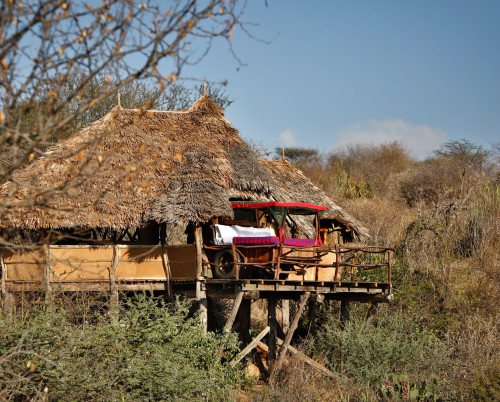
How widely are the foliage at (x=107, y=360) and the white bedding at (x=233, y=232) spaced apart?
1.94 meters

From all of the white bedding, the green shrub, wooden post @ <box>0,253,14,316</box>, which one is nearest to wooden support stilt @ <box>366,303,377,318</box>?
the green shrub

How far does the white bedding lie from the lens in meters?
12.8

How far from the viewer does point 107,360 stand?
31.8 feet

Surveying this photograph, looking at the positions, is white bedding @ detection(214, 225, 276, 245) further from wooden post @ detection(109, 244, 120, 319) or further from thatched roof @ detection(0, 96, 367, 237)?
wooden post @ detection(109, 244, 120, 319)

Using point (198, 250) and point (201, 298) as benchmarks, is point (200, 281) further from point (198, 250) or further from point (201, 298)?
point (198, 250)

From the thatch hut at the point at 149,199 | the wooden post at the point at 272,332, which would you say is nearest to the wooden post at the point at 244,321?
the wooden post at the point at 272,332

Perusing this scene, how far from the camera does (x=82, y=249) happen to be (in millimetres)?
13641

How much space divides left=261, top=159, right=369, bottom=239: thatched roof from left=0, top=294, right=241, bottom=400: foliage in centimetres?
598

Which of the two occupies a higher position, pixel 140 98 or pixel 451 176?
pixel 140 98

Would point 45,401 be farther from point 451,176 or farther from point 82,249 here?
point 451,176

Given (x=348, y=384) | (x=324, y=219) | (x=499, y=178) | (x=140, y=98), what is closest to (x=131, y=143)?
(x=324, y=219)

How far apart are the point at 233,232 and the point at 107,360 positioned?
4062 mm

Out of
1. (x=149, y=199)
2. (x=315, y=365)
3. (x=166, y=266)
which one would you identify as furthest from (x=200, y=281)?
(x=315, y=365)

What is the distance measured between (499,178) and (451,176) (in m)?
2.25
